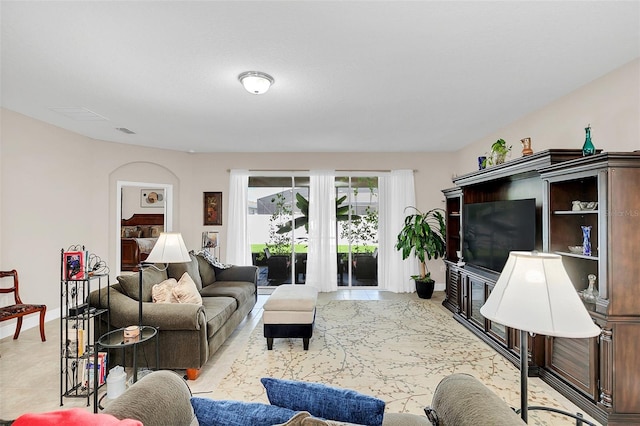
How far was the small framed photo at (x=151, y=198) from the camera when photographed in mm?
7688

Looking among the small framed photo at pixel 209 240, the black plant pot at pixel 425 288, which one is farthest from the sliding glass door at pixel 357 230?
the small framed photo at pixel 209 240

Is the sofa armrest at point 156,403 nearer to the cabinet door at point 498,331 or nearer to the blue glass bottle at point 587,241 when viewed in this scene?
the blue glass bottle at point 587,241

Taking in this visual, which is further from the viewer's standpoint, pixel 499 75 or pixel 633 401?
pixel 499 75

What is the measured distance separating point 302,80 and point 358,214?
12.4ft

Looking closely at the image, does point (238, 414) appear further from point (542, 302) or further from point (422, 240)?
point (422, 240)

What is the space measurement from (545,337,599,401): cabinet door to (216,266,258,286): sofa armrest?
12.0 feet

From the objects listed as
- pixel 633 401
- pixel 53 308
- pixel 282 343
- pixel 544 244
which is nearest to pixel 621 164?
pixel 544 244

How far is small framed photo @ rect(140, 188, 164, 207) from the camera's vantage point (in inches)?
303

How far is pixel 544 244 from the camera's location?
287 cm

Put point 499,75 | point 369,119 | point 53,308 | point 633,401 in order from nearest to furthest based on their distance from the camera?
point 633,401 → point 499,75 → point 369,119 → point 53,308

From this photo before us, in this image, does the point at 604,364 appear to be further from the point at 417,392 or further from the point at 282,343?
the point at 282,343

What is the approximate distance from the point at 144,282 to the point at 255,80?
2.24m

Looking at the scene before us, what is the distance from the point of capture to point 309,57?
255cm

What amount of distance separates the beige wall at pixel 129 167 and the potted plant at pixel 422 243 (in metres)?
0.53
